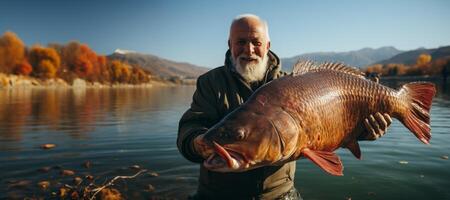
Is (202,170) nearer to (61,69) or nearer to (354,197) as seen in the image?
(354,197)

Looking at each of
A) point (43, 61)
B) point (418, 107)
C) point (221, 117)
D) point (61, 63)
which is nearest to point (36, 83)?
point (43, 61)

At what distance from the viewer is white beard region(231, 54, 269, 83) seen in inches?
172

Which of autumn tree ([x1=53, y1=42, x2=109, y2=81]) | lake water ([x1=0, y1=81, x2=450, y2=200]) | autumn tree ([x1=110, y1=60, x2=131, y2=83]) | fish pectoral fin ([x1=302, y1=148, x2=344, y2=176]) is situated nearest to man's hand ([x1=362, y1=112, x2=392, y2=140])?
fish pectoral fin ([x1=302, y1=148, x2=344, y2=176])

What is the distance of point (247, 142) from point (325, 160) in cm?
89

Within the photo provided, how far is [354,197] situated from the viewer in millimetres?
7863

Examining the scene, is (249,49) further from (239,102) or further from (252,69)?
(239,102)

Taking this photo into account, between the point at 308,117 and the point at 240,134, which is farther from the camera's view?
the point at 308,117

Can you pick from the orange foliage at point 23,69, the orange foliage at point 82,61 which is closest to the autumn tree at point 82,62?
the orange foliage at point 82,61

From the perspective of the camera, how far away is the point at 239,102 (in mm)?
4301

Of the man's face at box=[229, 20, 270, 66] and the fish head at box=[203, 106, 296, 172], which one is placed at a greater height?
the man's face at box=[229, 20, 270, 66]

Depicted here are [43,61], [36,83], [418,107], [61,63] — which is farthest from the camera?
[61,63]

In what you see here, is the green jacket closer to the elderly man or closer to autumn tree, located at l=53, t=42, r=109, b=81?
the elderly man

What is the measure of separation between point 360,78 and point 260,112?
5.79ft

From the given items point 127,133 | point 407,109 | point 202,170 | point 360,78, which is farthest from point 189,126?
point 127,133
